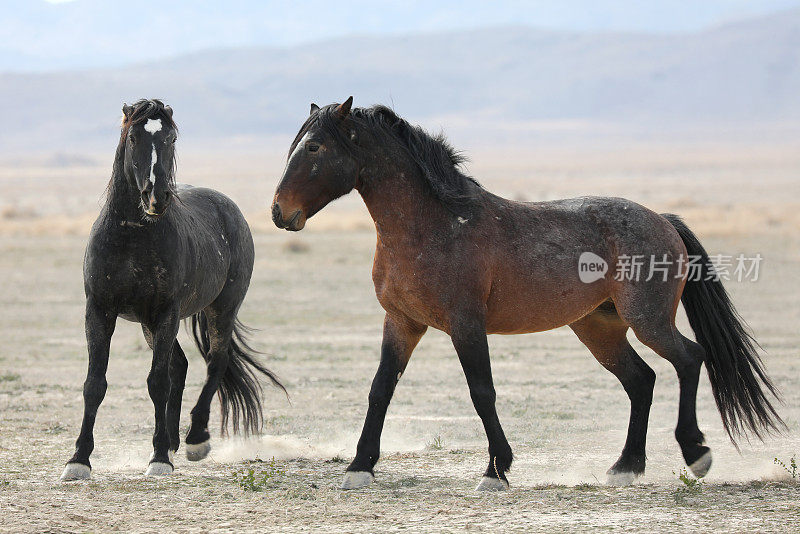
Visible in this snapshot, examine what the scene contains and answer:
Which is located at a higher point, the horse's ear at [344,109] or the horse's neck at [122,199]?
the horse's ear at [344,109]

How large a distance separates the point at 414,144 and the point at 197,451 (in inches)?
114

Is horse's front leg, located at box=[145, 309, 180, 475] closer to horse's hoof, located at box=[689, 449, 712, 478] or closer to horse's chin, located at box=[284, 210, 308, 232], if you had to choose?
horse's chin, located at box=[284, 210, 308, 232]

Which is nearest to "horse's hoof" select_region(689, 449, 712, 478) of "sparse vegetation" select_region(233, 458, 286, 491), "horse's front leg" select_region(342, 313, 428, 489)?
"horse's front leg" select_region(342, 313, 428, 489)

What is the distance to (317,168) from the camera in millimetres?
6168

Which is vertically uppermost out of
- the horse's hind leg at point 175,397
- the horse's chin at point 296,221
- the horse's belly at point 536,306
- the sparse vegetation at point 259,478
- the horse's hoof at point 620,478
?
the horse's chin at point 296,221

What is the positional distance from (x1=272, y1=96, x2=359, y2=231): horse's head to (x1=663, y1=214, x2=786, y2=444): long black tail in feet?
8.03

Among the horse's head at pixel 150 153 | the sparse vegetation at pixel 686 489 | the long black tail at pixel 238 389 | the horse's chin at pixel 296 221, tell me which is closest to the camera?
the sparse vegetation at pixel 686 489

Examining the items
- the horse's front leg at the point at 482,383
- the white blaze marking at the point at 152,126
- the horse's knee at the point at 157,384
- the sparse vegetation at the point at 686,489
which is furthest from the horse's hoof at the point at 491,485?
the white blaze marking at the point at 152,126

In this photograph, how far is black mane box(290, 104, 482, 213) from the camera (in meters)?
6.24

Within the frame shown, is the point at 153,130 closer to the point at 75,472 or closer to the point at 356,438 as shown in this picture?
the point at 75,472

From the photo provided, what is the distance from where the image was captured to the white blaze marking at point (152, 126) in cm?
652

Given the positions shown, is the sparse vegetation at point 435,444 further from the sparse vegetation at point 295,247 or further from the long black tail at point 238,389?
the sparse vegetation at point 295,247

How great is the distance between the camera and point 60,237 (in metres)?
28.3

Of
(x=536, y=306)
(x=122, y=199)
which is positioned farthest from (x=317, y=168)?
(x=536, y=306)
